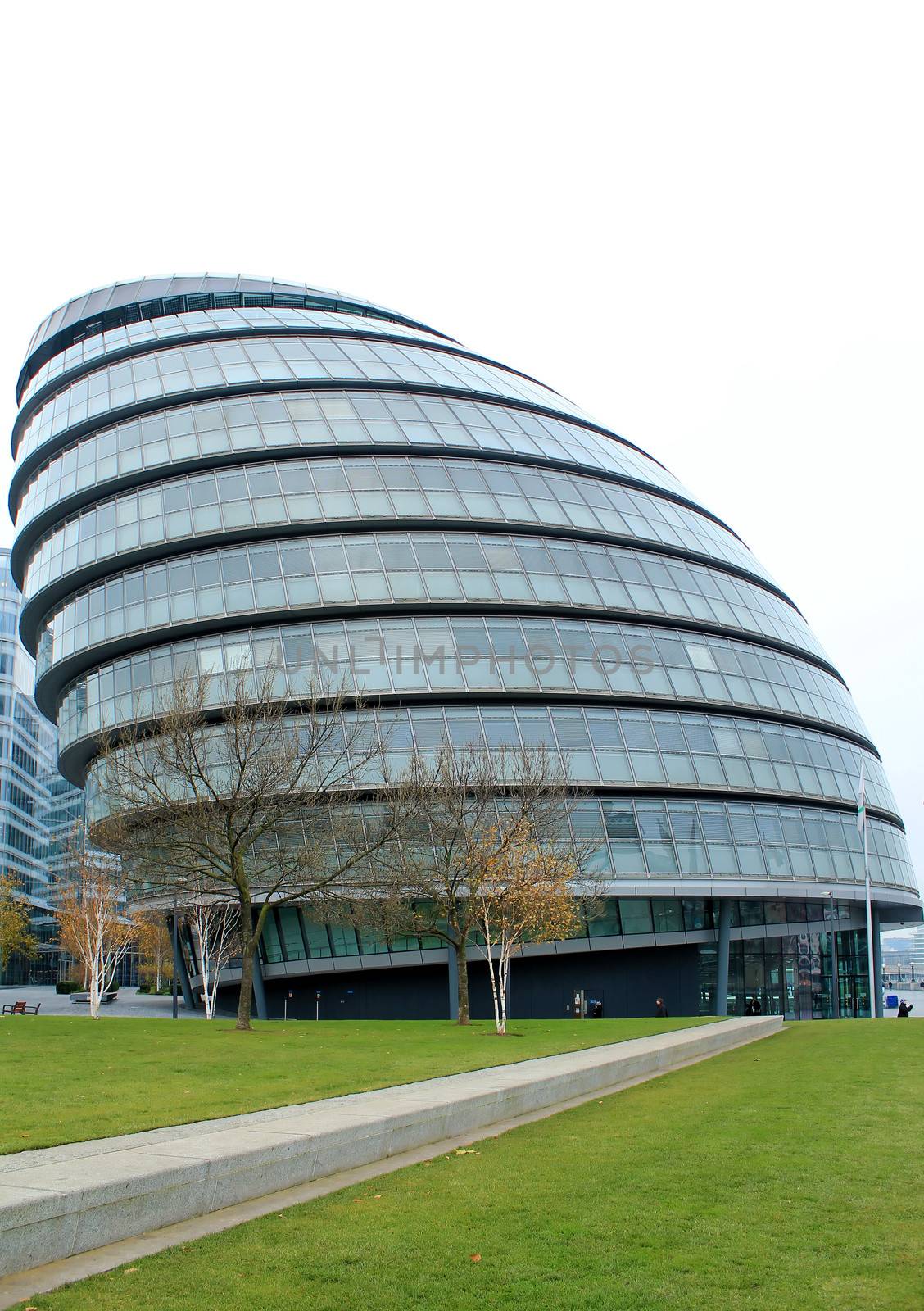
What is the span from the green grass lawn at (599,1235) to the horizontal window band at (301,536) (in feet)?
122

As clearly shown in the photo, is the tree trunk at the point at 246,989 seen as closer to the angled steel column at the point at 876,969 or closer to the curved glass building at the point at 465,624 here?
the curved glass building at the point at 465,624

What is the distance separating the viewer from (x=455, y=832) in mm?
36062

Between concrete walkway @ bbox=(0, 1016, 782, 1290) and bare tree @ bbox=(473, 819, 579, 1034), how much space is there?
16.0 metres

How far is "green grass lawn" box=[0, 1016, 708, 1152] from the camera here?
539 inches

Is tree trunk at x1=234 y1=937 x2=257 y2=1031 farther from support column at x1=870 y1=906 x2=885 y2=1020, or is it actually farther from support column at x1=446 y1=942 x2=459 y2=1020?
support column at x1=870 y1=906 x2=885 y2=1020

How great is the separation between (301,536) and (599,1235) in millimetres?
42812

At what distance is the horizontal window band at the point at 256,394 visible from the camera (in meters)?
55.5

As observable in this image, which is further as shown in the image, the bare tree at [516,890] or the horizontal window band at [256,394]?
the horizontal window band at [256,394]

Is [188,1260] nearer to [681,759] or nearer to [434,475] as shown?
[681,759]

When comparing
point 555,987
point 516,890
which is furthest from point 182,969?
point 516,890

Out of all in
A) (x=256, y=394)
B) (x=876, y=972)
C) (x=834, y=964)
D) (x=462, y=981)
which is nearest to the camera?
(x=462, y=981)

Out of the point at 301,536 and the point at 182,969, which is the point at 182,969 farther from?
the point at 301,536

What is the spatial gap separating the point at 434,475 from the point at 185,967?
94.4 ft

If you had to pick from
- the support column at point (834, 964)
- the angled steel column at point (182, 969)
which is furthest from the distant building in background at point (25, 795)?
the support column at point (834, 964)
